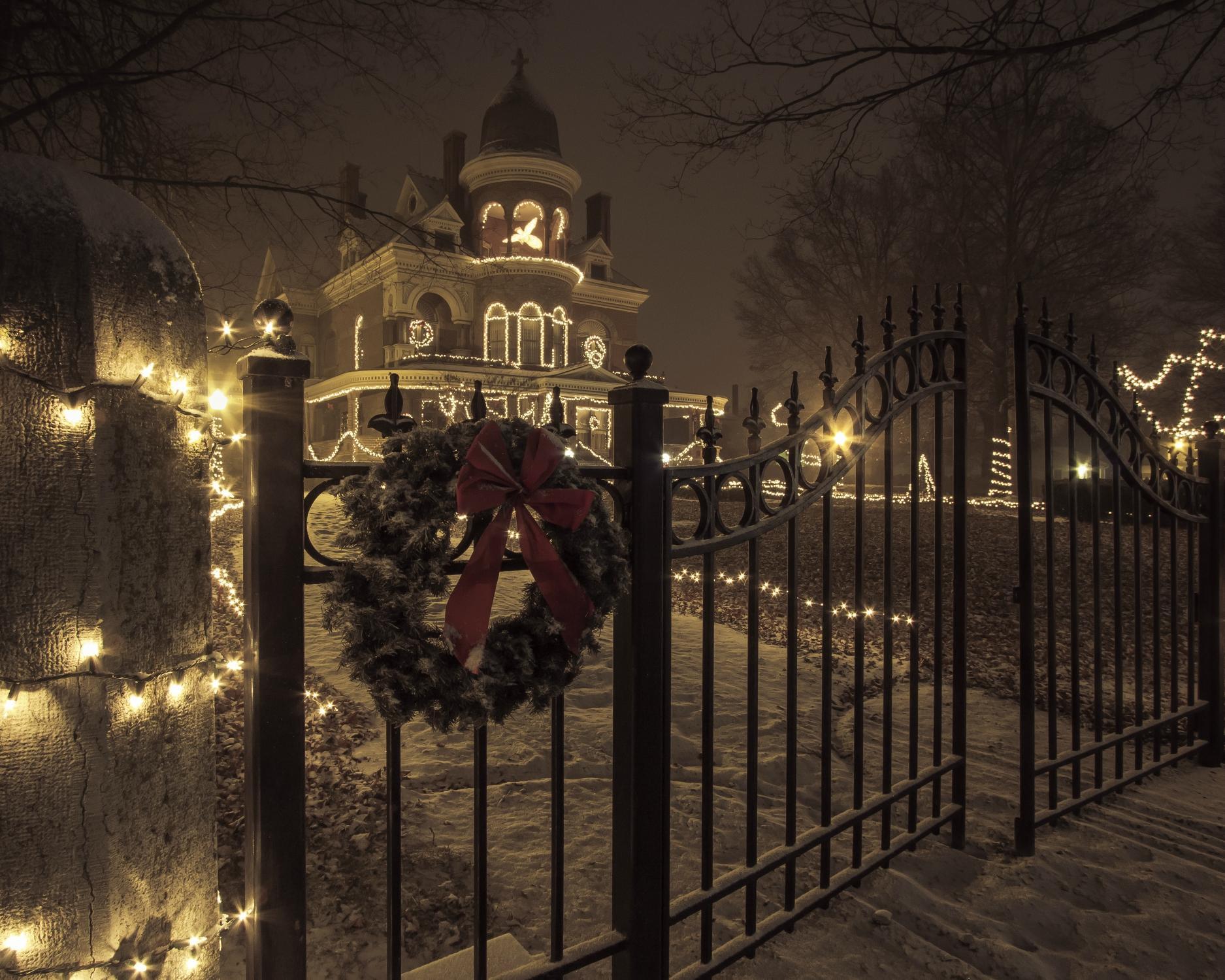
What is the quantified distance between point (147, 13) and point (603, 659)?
6506 millimetres

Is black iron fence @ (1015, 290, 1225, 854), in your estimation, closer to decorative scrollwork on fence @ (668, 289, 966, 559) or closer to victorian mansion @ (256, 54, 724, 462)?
decorative scrollwork on fence @ (668, 289, 966, 559)

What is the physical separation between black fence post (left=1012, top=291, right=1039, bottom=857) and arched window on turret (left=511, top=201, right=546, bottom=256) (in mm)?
27192

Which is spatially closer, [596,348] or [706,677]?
[706,677]

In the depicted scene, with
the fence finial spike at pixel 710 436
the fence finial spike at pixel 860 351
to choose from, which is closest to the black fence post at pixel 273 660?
the fence finial spike at pixel 710 436

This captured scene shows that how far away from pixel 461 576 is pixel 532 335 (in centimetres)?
2809

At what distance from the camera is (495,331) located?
95.1ft

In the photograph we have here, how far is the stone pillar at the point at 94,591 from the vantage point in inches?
70.0

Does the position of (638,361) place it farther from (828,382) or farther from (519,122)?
(519,122)

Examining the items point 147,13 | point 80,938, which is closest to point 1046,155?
point 147,13

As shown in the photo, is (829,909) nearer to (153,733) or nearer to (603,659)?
(153,733)

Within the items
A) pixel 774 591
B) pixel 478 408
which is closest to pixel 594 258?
pixel 774 591

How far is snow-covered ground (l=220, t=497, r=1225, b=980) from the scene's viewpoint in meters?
2.82

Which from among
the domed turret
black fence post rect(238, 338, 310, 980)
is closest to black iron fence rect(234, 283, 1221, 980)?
black fence post rect(238, 338, 310, 980)

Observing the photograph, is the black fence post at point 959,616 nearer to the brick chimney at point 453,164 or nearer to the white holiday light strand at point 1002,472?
the white holiday light strand at point 1002,472
